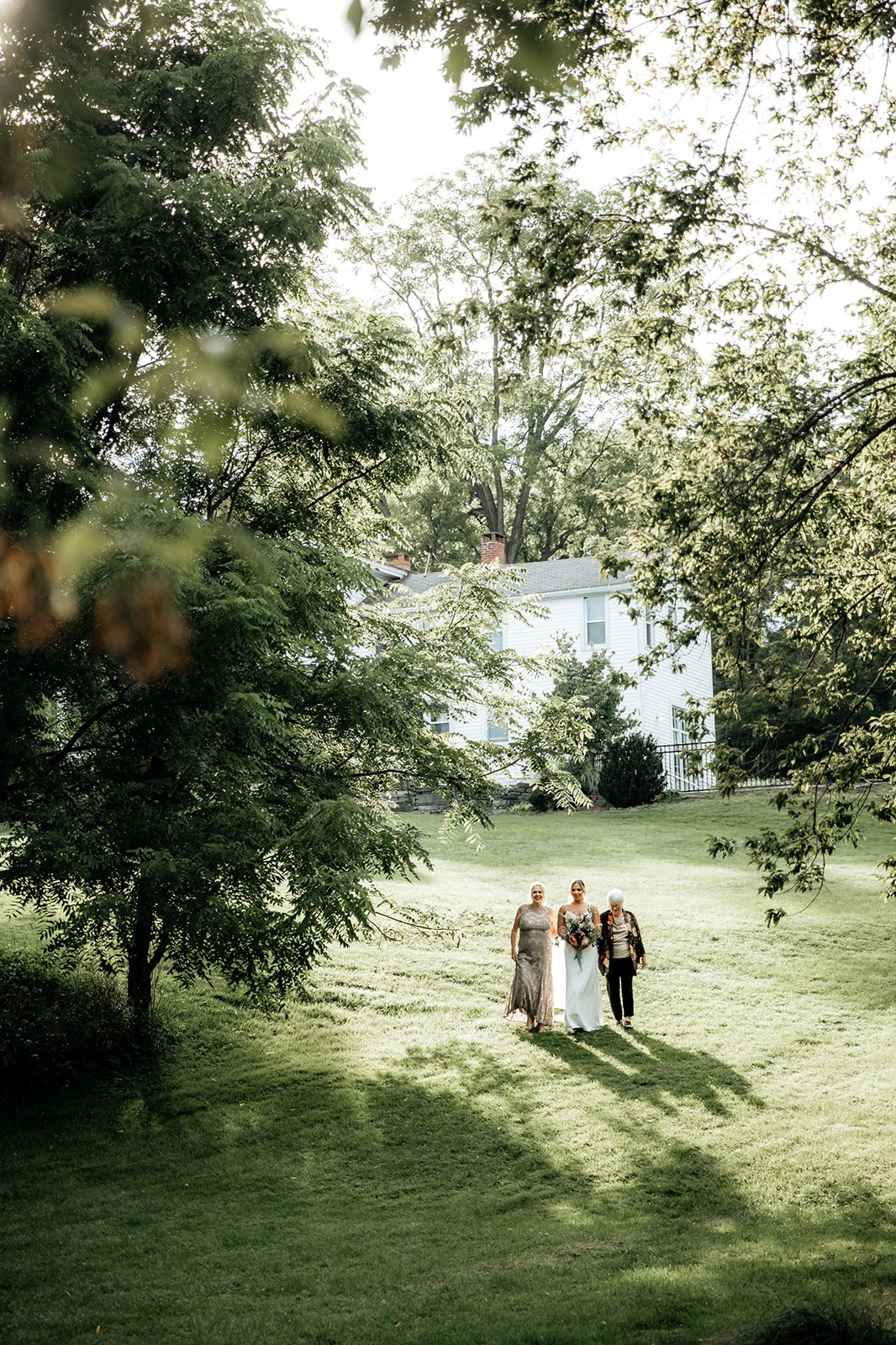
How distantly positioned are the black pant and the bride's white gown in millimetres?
193

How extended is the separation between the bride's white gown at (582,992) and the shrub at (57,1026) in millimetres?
4718

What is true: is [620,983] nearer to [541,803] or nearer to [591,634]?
[541,803]

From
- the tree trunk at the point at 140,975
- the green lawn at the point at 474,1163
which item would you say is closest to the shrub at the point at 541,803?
the green lawn at the point at 474,1163

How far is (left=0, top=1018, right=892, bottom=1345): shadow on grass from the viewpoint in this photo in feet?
20.6

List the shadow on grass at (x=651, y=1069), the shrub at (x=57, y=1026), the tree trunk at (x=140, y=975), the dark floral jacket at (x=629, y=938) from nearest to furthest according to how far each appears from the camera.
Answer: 1. the shadow on grass at (x=651, y=1069)
2. the shrub at (x=57, y=1026)
3. the tree trunk at (x=140, y=975)
4. the dark floral jacket at (x=629, y=938)

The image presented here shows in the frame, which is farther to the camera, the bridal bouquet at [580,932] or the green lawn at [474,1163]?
the bridal bouquet at [580,932]

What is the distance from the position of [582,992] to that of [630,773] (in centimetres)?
1647

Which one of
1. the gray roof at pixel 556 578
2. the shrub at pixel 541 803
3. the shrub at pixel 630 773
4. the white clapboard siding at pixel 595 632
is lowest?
the shrub at pixel 541 803

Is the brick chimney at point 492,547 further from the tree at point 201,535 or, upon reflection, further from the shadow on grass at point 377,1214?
the shadow on grass at point 377,1214

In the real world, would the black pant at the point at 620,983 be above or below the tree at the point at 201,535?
below

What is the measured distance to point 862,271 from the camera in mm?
9492

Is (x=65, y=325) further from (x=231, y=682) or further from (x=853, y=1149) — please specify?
(x=853, y=1149)

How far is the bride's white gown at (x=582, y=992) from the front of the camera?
12.7 m

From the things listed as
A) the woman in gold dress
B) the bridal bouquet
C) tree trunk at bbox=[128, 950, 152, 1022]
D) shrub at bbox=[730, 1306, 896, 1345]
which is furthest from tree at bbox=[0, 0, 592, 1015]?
shrub at bbox=[730, 1306, 896, 1345]
